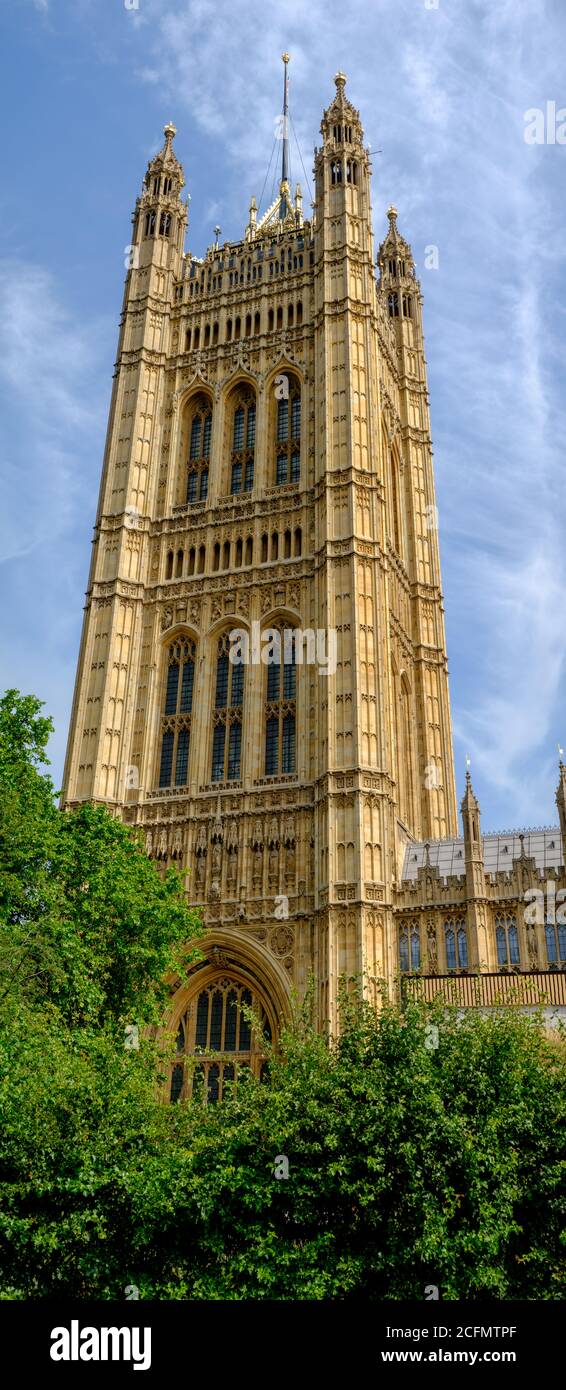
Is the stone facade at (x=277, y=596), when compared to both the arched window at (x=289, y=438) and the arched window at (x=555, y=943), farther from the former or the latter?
the arched window at (x=555, y=943)

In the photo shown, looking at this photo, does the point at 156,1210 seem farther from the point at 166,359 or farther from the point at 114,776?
the point at 166,359

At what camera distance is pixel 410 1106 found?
1664cm

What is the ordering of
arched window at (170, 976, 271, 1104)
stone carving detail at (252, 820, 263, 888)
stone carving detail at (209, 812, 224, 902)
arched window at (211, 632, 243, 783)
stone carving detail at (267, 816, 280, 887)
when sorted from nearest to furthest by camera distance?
arched window at (170, 976, 271, 1104) < stone carving detail at (267, 816, 280, 887) < stone carving detail at (252, 820, 263, 888) < stone carving detail at (209, 812, 224, 902) < arched window at (211, 632, 243, 783)

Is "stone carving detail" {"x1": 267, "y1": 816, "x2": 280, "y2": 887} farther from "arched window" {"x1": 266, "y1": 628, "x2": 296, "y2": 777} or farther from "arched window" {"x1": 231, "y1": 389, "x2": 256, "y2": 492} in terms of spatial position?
"arched window" {"x1": 231, "y1": 389, "x2": 256, "y2": 492}

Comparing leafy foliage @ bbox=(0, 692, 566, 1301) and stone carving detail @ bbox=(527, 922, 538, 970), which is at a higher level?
stone carving detail @ bbox=(527, 922, 538, 970)

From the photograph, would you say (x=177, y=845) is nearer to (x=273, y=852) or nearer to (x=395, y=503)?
(x=273, y=852)

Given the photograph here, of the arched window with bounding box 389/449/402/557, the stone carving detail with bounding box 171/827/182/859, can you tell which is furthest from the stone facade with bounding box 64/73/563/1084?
the arched window with bounding box 389/449/402/557

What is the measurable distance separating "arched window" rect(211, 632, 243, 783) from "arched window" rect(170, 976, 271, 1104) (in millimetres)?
6278

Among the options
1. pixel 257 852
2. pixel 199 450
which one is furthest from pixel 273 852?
pixel 199 450

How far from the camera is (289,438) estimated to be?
137 ft

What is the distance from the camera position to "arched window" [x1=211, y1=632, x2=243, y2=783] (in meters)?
36.1

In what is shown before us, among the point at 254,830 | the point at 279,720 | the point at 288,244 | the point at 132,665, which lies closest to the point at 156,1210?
the point at 254,830

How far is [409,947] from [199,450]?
19890mm

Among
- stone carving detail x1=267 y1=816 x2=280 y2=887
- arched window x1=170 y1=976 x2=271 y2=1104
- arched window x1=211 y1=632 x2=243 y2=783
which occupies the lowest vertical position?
arched window x1=170 y1=976 x2=271 y2=1104
